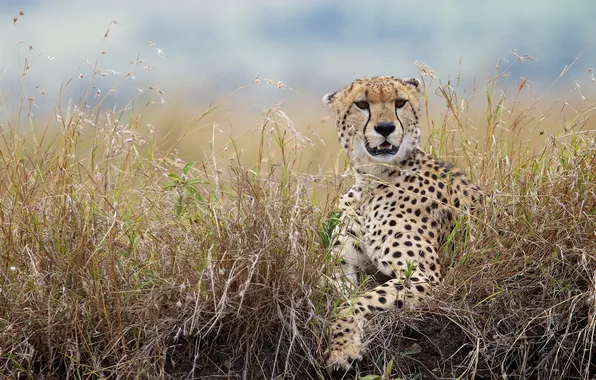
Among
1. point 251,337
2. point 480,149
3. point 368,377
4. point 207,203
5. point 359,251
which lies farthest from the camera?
point 480,149

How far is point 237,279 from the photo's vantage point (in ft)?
11.5

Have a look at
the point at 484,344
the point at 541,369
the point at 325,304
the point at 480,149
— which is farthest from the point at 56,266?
the point at 480,149

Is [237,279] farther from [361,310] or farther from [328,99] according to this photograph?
[328,99]

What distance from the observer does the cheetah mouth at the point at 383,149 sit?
427cm

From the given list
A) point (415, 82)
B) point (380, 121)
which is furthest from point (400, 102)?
point (415, 82)

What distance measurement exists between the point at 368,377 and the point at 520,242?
3.10ft

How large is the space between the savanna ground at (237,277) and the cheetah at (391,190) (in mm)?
168

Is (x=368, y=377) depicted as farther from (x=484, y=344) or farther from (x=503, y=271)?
(x=503, y=271)

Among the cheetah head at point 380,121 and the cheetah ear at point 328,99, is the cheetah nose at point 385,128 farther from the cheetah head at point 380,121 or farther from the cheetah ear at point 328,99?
the cheetah ear at point 328,99

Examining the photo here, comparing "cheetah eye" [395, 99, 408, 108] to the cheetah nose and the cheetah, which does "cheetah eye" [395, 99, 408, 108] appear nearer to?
the cheetah

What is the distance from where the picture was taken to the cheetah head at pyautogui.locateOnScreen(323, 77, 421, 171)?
4.25 metres

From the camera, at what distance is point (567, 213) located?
3895 mm

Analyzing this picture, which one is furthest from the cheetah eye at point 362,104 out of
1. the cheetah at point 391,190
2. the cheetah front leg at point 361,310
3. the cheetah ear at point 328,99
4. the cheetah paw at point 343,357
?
the cheetah paw at point 343,357

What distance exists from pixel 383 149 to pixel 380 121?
5.1 inches
